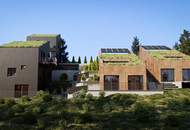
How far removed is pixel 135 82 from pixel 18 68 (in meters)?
16.8

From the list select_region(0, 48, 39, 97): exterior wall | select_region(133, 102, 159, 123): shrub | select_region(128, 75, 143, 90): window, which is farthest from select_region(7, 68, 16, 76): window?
select_region(133, 102, 159, 123): shrub

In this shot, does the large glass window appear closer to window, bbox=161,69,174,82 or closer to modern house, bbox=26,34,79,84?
window, bbox=161,69,174,82

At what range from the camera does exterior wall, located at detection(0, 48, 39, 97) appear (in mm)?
41375

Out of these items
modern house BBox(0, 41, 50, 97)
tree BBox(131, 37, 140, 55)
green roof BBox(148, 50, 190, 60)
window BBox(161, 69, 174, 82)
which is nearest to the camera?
window BBox(161, 69, 174, 82)

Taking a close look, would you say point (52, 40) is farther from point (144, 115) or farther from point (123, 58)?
point (144, 115)

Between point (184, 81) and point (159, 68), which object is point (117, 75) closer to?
point (159, 68)

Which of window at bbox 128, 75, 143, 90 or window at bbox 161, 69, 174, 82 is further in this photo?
window at bbox 161, 69, 174, 82

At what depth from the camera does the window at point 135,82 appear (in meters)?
36.8

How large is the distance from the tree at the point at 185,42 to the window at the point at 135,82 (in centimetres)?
3162

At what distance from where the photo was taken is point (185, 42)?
6688 centimetres

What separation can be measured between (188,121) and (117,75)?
59.2 ft

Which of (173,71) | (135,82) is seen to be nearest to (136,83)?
(135,82)

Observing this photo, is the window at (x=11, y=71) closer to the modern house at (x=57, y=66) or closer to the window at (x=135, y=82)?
the modern house at (x=57, y=66)

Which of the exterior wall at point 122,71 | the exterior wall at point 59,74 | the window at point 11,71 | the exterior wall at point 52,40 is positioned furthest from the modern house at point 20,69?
the exterior wall at point 52,40
